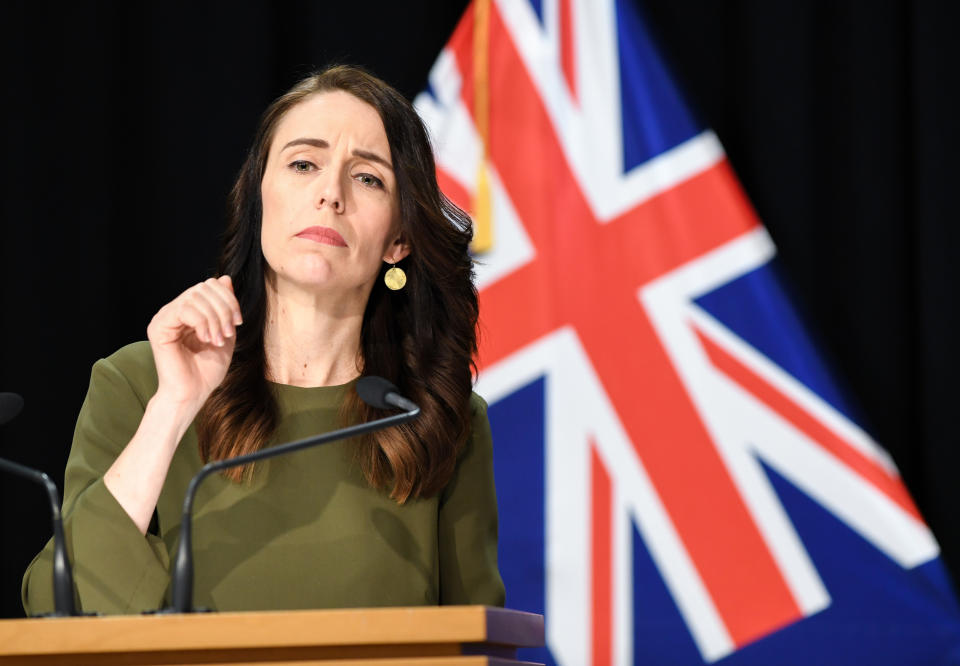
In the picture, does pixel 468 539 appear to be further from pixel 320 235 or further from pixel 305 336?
pixel 320 235

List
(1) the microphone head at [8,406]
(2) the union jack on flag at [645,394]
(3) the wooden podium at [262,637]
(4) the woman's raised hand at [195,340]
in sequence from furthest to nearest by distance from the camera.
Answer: (2) the union jack on flag at [645,394] → (4) the woman's raised hand at [195,340] → (1) the microphone head at [8,406] → (3) the wooden podium at [262,637]

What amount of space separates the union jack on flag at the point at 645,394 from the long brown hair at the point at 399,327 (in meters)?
0.82

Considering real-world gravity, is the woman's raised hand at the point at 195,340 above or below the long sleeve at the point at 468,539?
above

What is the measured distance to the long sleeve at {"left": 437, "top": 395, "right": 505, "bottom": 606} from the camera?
179 cm

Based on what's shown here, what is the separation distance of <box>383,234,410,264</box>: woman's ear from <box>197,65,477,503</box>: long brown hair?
0.01 m

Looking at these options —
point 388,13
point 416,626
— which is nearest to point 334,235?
point 416,626

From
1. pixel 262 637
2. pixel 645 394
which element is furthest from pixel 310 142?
pixel 645 394

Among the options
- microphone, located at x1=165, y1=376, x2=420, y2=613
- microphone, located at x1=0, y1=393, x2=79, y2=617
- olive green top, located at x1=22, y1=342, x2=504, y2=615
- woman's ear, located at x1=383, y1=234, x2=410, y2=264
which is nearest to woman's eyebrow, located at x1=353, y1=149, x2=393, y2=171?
woman's ear, located at x1=383, y1=234, x2=410, y2=264

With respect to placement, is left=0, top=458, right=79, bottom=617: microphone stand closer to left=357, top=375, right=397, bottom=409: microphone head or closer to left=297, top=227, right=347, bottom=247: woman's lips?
left=357, top=375, right=397, bottom=409: microphone head

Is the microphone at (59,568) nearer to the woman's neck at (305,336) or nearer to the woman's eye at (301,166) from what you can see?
the woman's neck at (305,336)

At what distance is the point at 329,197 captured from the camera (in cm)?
177

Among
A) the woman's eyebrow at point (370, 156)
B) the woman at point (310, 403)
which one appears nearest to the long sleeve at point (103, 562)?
the woman at point (310, 403)

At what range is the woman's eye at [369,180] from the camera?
6.07 feet

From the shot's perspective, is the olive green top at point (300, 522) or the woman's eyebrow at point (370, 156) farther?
the woman's eyebrow at point (370, 156)
